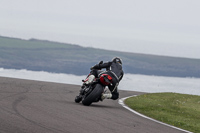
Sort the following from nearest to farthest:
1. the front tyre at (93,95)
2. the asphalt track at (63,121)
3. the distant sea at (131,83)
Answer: the asphalt track at (63,121)
the front tyre at (93,95)
the distant sea at (131,83)

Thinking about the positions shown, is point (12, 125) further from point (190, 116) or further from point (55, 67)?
point (55, 67)

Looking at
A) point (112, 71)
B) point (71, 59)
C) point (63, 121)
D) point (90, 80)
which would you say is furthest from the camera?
point (71, 59)

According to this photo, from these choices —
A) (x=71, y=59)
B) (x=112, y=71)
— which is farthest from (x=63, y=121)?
(x=71, y=59)

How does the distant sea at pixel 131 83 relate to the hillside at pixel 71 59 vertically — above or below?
below

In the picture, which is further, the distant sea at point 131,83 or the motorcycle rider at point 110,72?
the distant sea at point 131,83

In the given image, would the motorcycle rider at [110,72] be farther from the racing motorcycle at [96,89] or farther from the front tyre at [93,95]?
the front tyre at [93,95]

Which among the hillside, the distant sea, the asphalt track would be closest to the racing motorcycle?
the asphalt track

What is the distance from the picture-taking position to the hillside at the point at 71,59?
277 feet

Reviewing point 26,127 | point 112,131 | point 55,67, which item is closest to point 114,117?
point 112,131

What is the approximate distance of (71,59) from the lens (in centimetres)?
9100

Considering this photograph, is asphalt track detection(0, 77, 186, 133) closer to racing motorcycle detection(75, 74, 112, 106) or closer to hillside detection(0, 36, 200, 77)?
racing motorcycle detection(75, 74, 112, 106)

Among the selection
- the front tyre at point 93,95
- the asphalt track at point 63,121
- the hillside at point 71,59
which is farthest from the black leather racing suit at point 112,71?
the hillside at point 71,59

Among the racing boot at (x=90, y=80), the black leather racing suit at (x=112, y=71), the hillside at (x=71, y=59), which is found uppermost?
the hillside at (x=71, y=59)

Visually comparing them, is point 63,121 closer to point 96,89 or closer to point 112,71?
point 96,89
